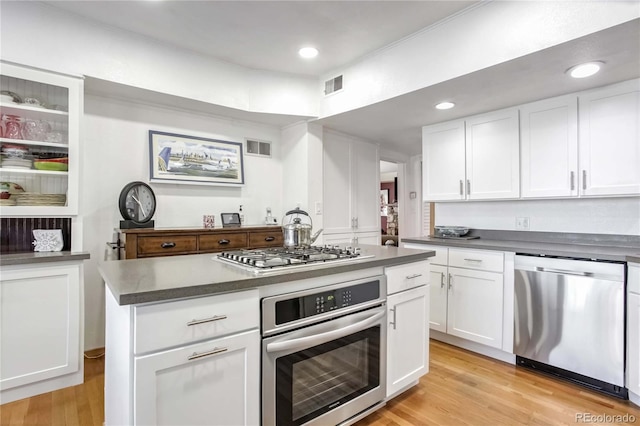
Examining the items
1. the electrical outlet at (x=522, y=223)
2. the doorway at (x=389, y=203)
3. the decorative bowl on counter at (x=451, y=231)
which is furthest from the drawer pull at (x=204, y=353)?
the doorway at (x=389, y=203)

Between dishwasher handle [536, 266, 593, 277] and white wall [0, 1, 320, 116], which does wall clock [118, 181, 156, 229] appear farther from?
dishwasher handle [536, 266, 593, 277]

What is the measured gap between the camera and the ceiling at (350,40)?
6.91 ft

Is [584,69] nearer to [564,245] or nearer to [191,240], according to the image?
[564,245]

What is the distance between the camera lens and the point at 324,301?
5.10 feet

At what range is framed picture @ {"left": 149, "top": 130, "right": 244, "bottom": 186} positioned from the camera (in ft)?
10.4

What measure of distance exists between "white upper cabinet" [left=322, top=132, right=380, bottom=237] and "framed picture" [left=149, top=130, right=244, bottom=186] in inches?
43.7

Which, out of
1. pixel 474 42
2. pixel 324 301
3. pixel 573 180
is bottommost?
pixel 324 301

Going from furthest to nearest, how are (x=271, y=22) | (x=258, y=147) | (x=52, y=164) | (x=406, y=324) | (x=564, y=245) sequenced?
(x=258, y=147)
(x=564, y=245)
(x=271, y=22)
(x=52, y=164)
(x=406, y=324)

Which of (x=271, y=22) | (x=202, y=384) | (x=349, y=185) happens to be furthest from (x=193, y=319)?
(x=349, y=185)

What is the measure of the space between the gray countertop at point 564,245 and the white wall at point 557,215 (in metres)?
0.07

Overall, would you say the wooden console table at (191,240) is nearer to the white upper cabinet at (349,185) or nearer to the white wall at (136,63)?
the white upper cabinet at (349,185)

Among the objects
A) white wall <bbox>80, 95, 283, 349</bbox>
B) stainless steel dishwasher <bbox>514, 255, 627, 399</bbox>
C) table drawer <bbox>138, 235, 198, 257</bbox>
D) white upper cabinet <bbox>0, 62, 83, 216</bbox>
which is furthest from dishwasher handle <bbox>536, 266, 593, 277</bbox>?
white upper cabinet <bbox>0, 62, 83, 216</bbox>

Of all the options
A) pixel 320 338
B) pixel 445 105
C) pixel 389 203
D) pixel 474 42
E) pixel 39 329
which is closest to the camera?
pixel 320 338

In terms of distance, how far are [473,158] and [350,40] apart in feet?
5.46
